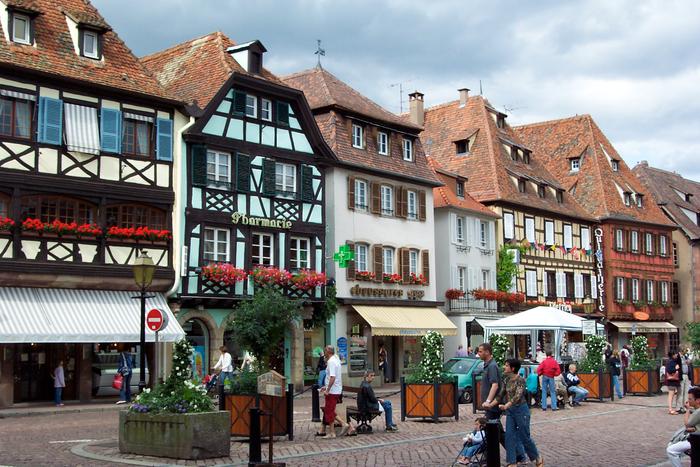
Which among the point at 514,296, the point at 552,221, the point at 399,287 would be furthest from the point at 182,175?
the point at 552,221

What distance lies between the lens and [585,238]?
56000 mm

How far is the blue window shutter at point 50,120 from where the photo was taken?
27.5 m

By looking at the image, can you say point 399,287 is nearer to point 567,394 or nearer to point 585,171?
point 567,394

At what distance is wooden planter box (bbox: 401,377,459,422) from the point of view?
71.1 feet

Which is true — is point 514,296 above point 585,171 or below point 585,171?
below

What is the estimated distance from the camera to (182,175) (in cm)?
3128

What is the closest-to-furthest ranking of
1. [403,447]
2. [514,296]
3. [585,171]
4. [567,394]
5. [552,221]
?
[403,447], [567,394], [514,296], [552,221], [585,171]

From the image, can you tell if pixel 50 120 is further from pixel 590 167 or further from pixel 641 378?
pixel 590 167

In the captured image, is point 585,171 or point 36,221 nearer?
point 36,221

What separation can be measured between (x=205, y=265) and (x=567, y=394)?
12414mm

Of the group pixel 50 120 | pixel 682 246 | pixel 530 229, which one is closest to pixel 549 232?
pixel 530 229

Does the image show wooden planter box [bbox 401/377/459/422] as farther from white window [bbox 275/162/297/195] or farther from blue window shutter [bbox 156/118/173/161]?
white window [bbox 275/162/297/195]

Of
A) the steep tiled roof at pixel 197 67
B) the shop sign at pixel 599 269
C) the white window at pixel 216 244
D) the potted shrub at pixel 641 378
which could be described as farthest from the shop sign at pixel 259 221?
the shop sign at pixel 599 269

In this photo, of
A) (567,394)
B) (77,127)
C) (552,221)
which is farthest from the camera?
(552,221)
